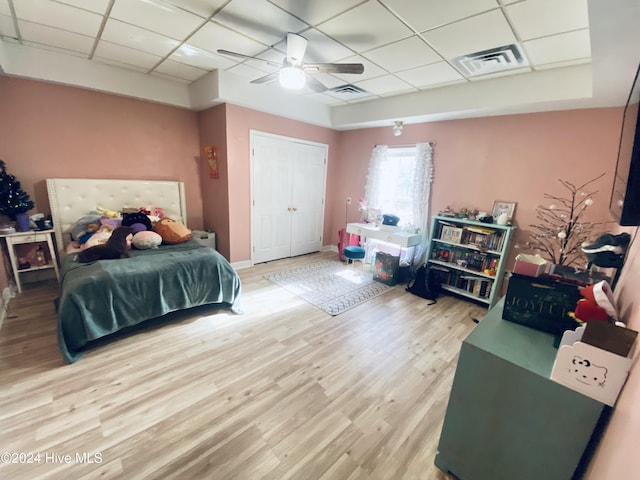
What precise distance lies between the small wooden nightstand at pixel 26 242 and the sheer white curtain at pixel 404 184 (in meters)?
4.39

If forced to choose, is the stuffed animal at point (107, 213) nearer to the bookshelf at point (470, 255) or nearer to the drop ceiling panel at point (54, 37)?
the drop ceiling panel at point (54, 37)

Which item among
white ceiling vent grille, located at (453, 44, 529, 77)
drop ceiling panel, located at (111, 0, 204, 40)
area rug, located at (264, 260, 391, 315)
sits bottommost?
area rug, located at (264, 260, 391, 315)

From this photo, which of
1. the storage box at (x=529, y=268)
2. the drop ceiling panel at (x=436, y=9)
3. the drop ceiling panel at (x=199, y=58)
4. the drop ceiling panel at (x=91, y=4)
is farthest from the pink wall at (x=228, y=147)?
the storage box at (x=529, y=268)

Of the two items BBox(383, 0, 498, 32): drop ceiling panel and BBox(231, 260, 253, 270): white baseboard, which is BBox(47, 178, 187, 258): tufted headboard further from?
BBox(383, 0, 498, 32): drop ceiling panel

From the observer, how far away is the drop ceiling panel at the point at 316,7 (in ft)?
5.95

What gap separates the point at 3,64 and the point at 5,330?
2623 millimetres

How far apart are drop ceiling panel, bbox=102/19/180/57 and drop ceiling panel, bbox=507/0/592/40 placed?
287 cm

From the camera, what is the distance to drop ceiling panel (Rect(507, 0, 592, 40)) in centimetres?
167

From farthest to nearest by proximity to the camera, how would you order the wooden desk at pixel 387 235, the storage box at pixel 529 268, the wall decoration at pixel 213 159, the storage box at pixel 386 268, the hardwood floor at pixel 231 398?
the wall decoration at pixel 213 159, the storage box at pixel 386 268, the wooden desk at pixel 387 235, the storage box at pixel 529 268, the hardwood floor at pixel 231 398

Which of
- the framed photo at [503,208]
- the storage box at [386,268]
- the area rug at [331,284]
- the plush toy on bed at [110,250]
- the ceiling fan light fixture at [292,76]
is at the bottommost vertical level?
the area rug at [331,284]

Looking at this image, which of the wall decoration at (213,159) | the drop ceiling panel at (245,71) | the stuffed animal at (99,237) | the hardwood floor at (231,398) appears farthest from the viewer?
the wall decoration at (213,159)

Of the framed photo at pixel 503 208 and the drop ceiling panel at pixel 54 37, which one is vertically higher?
the drop ceiling panel at pixel 54 37

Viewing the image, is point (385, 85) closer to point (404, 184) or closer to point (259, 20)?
point (404, 184)

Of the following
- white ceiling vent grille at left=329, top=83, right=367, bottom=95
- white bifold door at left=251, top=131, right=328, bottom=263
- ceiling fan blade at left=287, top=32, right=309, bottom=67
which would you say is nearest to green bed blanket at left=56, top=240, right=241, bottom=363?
white bifold door at left=251, top=131, right=328, bottom=263
